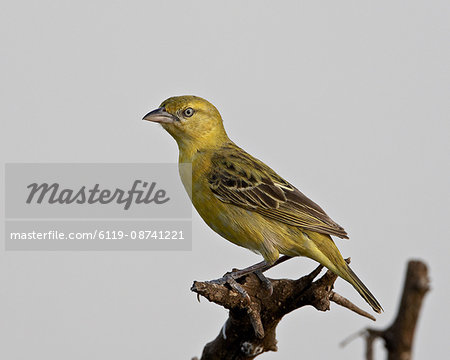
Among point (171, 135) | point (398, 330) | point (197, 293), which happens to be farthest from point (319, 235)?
point (398, 330)

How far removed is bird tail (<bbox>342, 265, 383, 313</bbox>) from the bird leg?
60cm

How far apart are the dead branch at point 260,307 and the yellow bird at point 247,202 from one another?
0.22 meters

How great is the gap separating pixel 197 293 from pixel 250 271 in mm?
717

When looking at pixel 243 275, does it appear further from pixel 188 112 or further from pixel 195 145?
pixel 188 112

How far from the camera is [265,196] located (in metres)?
5.42

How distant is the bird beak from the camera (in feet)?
18.2

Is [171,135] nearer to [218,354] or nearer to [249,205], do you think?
[249,205]

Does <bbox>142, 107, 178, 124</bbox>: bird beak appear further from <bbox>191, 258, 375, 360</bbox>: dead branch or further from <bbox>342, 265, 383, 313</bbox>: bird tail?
<bbox>342, 265, 383, 313</bbox>: bird tail

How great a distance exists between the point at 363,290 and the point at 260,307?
30.4 inches

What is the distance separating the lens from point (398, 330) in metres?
2.53

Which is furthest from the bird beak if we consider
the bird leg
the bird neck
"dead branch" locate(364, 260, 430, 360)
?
"dead branch" locate(364, 260, 430, 360)

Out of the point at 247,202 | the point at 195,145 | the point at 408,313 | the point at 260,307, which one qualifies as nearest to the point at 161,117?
the point at 195,145

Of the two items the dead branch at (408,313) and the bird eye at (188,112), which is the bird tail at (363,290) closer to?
the bird eye at (188,112)

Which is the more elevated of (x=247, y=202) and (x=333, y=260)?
(x=247, y=202)
